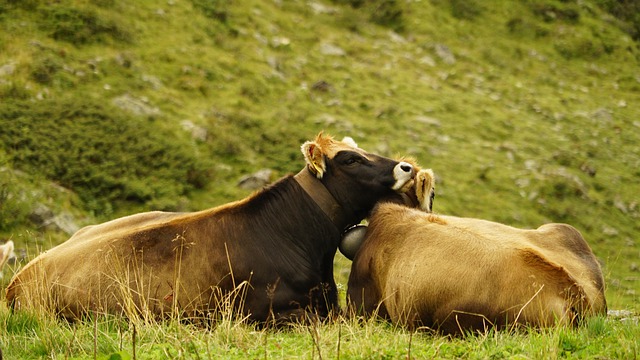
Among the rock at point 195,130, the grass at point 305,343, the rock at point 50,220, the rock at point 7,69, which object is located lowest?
the rock at point 50,220

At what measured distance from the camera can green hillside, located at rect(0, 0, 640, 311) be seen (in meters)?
16.1

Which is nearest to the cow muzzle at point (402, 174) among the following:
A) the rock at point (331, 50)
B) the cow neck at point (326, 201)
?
the cow neck at point (326, 201)

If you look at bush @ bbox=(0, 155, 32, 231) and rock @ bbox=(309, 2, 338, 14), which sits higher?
rock @ bbox=(309, 2, 338, 14)

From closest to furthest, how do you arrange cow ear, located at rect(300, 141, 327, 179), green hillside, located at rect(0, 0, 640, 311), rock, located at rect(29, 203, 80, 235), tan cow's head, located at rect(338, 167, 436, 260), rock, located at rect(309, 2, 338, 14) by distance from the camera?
tan cow's head, located at rect(338, 167, 436, 260)
cow ear, located at rect(300, 141, 327, 179)
rock, located at rect(29, 203, 80, 235)
green hillside, located at rect(0, 0, 640, 311)
rock, located at rect(309, 2, 338, 14)

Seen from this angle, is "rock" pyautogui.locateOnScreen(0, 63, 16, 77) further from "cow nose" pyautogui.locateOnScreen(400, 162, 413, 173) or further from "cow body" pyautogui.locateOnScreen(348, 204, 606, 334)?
"cow body" pyautogui.locateOnScreen(348, 204, 606, 334)

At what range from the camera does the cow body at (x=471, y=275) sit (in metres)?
6.54

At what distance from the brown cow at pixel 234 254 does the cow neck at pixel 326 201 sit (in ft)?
0.05

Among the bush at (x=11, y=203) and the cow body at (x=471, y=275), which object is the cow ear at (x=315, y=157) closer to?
the cow body at (x=471, y=275)

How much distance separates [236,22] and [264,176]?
338 inches

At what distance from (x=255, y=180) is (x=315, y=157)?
A: 814 cm

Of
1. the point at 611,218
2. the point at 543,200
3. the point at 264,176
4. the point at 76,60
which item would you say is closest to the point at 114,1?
the point at 76,60

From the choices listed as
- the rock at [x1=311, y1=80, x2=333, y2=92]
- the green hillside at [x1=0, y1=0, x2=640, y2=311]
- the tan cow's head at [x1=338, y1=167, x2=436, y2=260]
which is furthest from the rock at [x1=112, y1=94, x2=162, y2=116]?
the tan cow's head at [x1=338, y1=167, x2=436, y2=260]

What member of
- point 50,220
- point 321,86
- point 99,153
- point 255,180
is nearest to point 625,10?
point 321,86

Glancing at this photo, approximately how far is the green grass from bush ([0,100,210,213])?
1.5 inches
